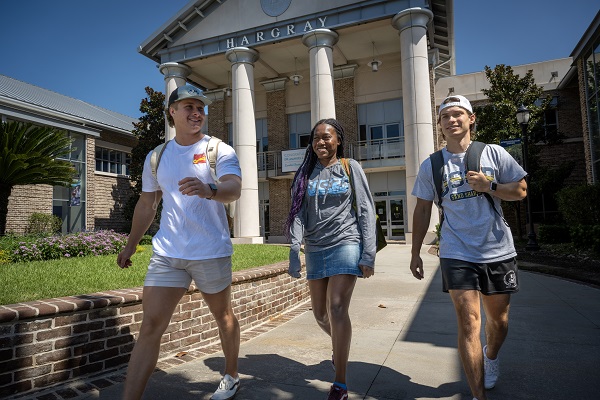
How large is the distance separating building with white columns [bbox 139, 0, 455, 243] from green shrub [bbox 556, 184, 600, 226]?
17.0 feet

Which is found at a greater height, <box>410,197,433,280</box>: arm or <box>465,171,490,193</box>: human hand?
<box>465,171,490,193</box>: human hand

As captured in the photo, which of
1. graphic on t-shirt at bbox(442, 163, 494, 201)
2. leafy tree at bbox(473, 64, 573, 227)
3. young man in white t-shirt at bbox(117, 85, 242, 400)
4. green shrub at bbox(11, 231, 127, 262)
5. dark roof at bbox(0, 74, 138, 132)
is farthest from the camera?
dark roof at bbox(0, 74, 138, 132)

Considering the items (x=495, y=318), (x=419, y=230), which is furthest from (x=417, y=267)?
(x=495, y=318)

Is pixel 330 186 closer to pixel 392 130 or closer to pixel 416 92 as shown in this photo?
pixel 416 92

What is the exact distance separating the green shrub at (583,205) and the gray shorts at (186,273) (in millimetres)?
15820

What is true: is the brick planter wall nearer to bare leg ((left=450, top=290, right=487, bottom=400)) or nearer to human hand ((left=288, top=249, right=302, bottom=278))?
human hand ((left=288, top=249, right=302, bottom=278))

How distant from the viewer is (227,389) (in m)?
2.97

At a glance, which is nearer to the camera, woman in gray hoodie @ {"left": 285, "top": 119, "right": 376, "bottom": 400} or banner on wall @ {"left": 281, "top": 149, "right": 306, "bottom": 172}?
woman in gray hoodie @ {"left": 285, "top": 119, "right": 376, "bottom": 400}

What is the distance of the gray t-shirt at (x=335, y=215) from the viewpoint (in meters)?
3.07

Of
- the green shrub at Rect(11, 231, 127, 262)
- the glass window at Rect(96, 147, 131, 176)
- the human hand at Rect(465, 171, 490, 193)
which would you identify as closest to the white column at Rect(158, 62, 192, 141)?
the glass window at Rect(96, 147, 131, 176)

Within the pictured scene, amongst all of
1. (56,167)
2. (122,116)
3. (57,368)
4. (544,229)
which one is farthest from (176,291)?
(122,116)

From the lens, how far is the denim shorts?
300 centimetres

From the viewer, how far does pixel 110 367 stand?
11.4 ft

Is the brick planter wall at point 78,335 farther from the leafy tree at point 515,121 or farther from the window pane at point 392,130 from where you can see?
the window pane at point 392,130
